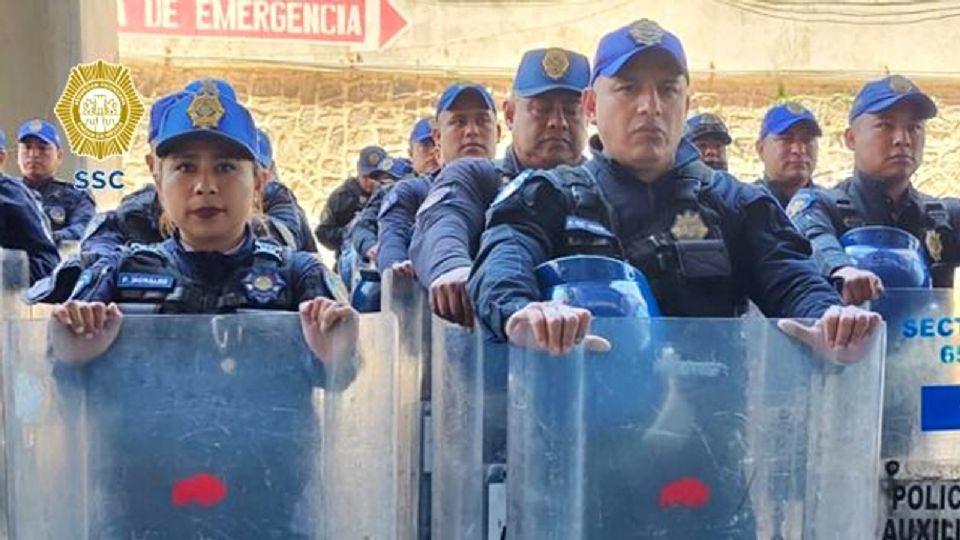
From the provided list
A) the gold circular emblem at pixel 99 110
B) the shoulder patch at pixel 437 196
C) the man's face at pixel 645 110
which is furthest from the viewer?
the gold circular emblem at pixel 99 110

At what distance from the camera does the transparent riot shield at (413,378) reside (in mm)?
2521

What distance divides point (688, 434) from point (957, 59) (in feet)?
32.3

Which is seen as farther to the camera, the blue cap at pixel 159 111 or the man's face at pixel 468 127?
the man's face at pixel 468 127

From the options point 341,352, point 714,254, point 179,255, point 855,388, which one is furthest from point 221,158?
point 855,388

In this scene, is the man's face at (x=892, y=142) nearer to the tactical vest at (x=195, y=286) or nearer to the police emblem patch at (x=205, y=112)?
the tactical vest at (x=195, y=286)

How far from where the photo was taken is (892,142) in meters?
2.92

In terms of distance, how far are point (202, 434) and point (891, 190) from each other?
206 cm

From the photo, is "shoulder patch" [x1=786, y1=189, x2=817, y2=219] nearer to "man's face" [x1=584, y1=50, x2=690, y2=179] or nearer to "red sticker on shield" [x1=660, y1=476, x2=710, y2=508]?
"man's face" [x1=584, y1=50, x2=690, y2=179]

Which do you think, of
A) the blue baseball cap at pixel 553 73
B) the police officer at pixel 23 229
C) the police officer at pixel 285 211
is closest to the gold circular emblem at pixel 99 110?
the police officer at pixel 285 211

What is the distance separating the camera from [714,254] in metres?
1.95

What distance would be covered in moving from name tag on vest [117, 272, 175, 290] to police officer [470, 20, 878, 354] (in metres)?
0.64

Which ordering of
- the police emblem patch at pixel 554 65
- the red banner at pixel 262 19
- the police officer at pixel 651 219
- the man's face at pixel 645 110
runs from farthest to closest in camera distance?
the red banner at pixel 262 19 < the police emblem patch at pixel 554 65 < the man's face at pixel 645 110 < the police officer at pixel 651 219

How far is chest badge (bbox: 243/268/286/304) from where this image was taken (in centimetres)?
215

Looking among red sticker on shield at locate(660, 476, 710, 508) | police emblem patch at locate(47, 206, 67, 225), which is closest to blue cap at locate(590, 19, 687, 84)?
red sticker on shield at locate(660, 476, 710, 508)
